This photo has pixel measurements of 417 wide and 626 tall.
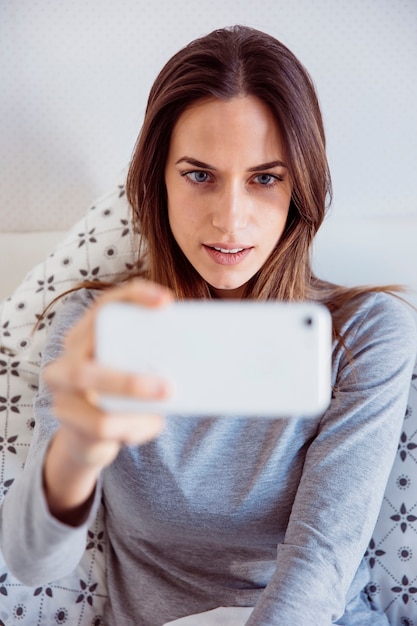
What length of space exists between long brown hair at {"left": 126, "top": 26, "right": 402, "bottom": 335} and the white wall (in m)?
0.31

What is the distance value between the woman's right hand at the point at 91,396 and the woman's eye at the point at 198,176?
43 centimetres

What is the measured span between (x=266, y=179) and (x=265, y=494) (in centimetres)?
42

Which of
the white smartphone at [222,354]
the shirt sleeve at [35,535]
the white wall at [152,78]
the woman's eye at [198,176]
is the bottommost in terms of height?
the shirt sleeve at [35,535]

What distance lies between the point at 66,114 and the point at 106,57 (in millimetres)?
127

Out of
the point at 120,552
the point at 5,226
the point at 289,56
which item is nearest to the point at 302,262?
the point at 289,56

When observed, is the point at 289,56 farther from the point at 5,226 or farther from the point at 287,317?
the point at 5,226

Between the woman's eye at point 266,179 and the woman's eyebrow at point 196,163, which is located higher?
the woman's eyebrow at point 196,163

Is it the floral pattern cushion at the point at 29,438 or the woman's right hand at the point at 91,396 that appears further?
the floral pattern cushion at the point at 29,438

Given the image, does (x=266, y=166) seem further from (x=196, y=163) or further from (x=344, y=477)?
(x=344, y=477)

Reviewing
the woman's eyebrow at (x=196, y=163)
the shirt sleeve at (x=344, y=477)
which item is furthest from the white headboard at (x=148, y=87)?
the woman's eyebrow at (x=196, y=163)

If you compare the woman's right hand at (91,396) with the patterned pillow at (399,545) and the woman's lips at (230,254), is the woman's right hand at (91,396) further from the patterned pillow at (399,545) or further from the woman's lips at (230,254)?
the patterned pillow at (399,545)

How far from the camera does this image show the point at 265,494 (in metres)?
0.99

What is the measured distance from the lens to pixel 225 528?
1.00 m

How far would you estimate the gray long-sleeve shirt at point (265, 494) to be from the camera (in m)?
0.91
